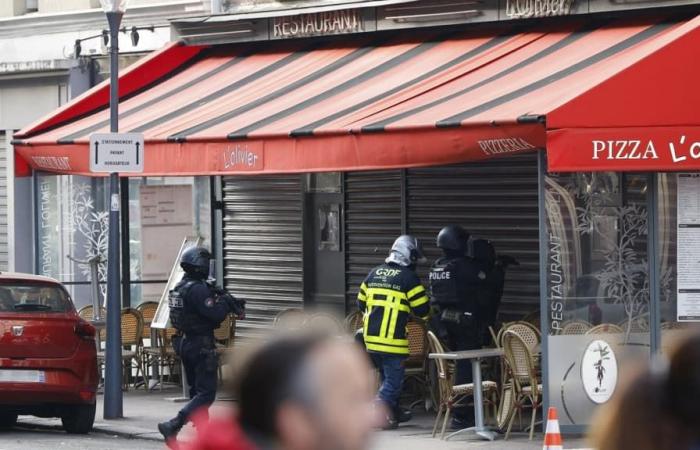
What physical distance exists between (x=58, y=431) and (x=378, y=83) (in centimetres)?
453

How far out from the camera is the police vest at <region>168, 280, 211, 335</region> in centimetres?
1314

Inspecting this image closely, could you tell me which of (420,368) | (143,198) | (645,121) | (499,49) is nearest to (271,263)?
(143,198)

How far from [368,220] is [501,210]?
6.70ft

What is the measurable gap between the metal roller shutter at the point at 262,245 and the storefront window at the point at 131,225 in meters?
0.38

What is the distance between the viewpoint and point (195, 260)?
13008 millimetres

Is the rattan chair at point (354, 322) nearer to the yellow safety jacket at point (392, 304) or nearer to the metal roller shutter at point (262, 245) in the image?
the metal roller shutter at point (262, 245)

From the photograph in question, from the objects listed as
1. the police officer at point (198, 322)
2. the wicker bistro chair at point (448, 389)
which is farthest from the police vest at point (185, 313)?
the wicker bistro chair at point (448, 389)

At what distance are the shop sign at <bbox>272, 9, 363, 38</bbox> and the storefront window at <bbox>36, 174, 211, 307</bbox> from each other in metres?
2.48

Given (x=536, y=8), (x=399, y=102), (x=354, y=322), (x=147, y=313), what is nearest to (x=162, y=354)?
(x=147, y=313)

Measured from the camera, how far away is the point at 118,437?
1463 centimetres

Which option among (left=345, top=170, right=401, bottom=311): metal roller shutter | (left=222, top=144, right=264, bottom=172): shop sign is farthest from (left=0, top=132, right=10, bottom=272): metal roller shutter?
(left=222, top=144, right=264, bottom=172): shop sign

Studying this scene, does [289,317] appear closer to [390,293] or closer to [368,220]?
[368,220]

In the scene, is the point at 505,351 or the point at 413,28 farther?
the point at 413,28

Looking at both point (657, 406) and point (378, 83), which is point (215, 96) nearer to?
point (378, 83)
